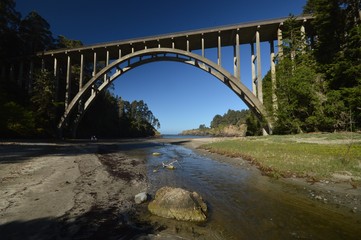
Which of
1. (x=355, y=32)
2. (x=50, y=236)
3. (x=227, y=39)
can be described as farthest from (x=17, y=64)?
(x=355, y=32)

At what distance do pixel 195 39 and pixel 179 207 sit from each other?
3193cm

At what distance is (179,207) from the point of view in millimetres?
5742

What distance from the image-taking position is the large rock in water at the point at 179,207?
18.5 feet

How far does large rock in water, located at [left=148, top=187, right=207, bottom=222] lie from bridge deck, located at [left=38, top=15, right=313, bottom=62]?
96.0 feet

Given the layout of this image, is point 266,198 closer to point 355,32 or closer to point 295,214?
point 295,214

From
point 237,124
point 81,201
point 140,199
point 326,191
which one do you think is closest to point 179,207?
point 140,199

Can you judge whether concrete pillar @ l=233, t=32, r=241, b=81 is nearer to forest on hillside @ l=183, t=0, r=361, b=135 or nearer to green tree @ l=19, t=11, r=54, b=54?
forest on hillside @ l=183, t=0, r=361, b=135

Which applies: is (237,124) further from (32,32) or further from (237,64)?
(32,32)

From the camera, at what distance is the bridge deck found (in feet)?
96.8

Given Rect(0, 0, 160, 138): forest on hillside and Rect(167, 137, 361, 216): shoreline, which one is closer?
Rect(167, 137, 361, 216): shoreline

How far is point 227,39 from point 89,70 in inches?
1561

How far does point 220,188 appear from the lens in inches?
354

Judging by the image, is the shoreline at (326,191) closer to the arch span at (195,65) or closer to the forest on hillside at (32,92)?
the arch span at (195,65)

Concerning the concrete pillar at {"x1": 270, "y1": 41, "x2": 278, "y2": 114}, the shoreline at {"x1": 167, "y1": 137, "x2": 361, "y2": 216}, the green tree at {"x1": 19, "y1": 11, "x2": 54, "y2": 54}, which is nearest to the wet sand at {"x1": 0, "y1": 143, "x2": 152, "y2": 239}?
the shoreline at {"x1": 167, "y1": 137, "x2": 361, "y2": 216}
